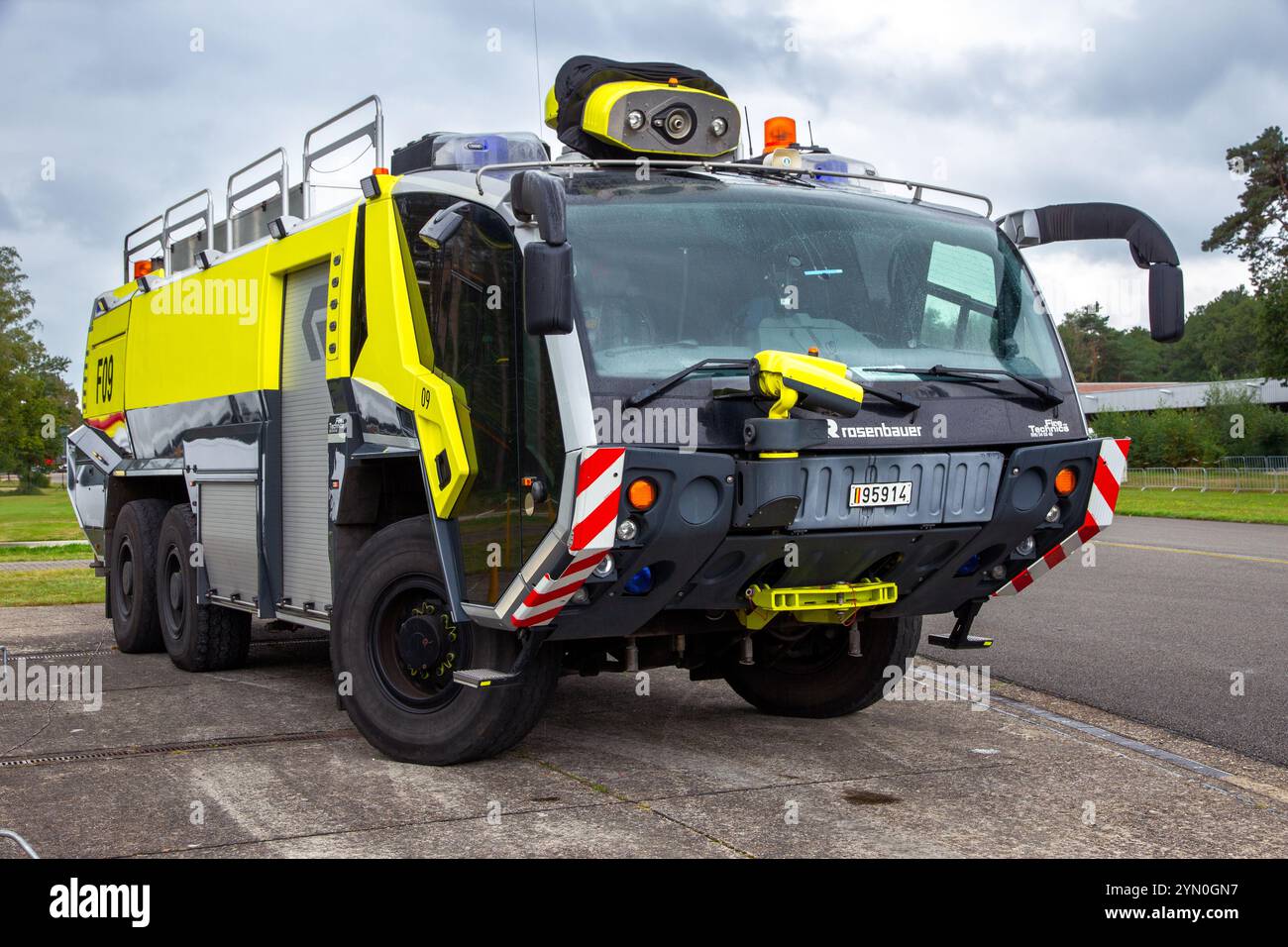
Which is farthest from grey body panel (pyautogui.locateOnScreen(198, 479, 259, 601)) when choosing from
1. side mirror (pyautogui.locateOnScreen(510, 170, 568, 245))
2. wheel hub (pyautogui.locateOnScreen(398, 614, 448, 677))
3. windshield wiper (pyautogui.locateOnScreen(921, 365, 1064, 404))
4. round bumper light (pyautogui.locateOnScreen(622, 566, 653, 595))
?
windshield wiper (pyautogui.locateOnScreen(921, 365, 1064, 404))

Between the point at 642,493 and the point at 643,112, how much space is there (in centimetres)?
204

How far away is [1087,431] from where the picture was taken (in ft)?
20.6

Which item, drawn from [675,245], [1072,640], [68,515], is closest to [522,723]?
[675,245]

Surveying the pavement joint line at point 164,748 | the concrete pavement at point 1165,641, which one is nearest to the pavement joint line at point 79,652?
the pavement joint line at point 164,748

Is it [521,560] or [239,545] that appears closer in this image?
[521,560]

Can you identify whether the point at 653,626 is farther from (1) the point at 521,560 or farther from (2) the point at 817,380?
(2) the point at 817,380

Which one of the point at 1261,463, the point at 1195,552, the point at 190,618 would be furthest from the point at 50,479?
the point at 190,618

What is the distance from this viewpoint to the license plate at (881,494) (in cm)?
558

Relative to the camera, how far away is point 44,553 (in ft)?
75.5

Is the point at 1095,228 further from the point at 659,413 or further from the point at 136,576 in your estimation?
the point at 136,576

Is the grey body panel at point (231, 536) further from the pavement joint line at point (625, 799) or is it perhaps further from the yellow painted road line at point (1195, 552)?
the yellow painted road line at point (1195, 552)

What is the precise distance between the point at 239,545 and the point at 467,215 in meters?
3.32

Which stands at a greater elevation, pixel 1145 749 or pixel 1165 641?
pixel 1165 641

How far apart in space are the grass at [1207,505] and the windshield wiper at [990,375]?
19.8 metres
